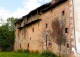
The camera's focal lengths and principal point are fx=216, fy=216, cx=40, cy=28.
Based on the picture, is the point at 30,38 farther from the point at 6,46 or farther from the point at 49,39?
the point at 6,46

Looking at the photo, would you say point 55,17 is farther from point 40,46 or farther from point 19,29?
point 19,29

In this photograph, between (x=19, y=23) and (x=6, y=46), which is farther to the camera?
(x=6, y=46)

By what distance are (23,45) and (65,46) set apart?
15202 millimetres

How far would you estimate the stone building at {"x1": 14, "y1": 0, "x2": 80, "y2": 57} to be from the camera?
1908 centimetres

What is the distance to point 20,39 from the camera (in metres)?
38.2

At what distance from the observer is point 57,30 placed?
76.7 ft

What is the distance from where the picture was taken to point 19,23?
133 ft

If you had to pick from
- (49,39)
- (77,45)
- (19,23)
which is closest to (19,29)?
(19,23)

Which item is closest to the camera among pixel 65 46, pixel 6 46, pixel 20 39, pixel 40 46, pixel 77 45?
pixel 77 45

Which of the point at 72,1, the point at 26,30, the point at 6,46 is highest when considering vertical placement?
the point at 72,1

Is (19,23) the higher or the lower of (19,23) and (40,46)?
the higher

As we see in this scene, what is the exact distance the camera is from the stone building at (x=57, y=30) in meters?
19.1

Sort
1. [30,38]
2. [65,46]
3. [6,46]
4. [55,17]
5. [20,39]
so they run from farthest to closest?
[6,46] < [20,39] < [30,38] < [55,17] < [65,46]

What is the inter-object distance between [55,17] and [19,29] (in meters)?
16.1
